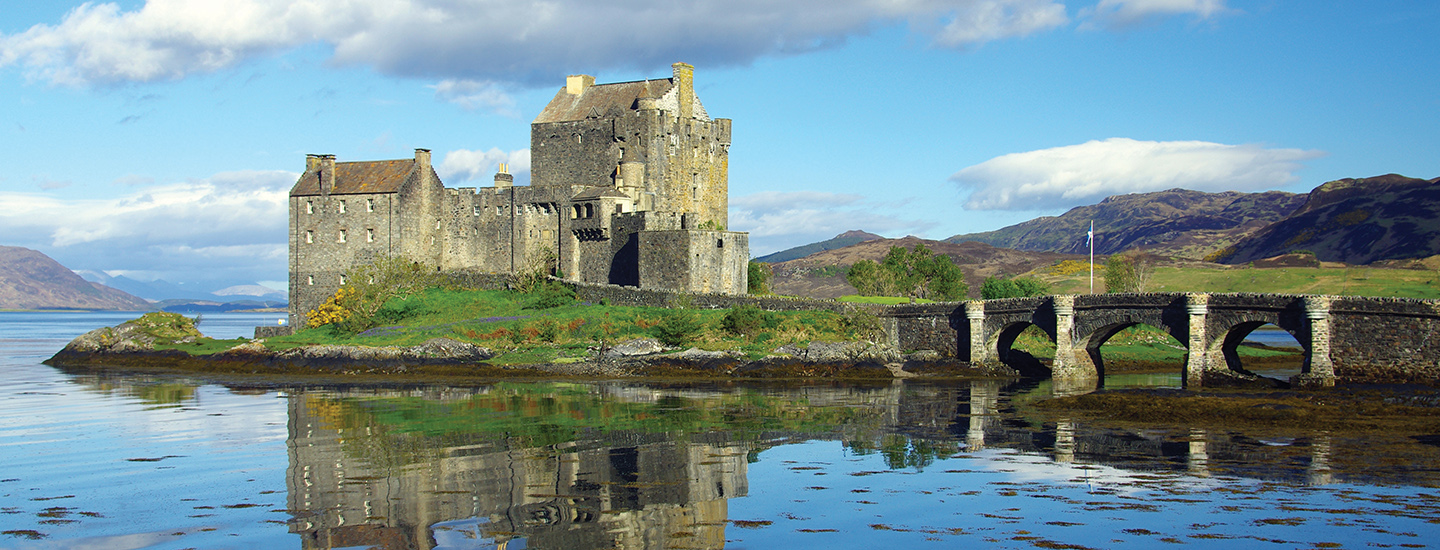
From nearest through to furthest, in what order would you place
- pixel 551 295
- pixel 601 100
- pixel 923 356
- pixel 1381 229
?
pixel 923 356
pixel 551 295
pixel 601 100
pixel 1381 229

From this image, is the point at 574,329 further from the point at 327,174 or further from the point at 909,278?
the point at 909,278

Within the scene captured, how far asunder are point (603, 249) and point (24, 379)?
26.3m

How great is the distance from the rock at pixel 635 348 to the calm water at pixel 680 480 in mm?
12908

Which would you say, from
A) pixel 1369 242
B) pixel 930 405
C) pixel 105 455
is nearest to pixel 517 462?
pixel 105 455

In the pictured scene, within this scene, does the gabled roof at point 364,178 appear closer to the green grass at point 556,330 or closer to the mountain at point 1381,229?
the green grass at point 556,330

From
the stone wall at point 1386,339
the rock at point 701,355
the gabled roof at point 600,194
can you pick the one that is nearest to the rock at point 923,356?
the rock at point 701,355

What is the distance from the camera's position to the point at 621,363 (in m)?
46.9

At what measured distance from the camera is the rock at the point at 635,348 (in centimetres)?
4759

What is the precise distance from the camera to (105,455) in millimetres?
24688

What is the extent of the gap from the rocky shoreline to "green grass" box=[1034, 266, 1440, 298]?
206 ft

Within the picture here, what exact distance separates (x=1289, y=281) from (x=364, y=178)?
291 ft

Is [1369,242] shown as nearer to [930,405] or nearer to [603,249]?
[603,249]

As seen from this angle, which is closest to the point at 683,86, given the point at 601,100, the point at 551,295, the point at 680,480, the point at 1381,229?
the point at 601,100

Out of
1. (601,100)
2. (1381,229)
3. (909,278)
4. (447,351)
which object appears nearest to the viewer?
(447,351)
